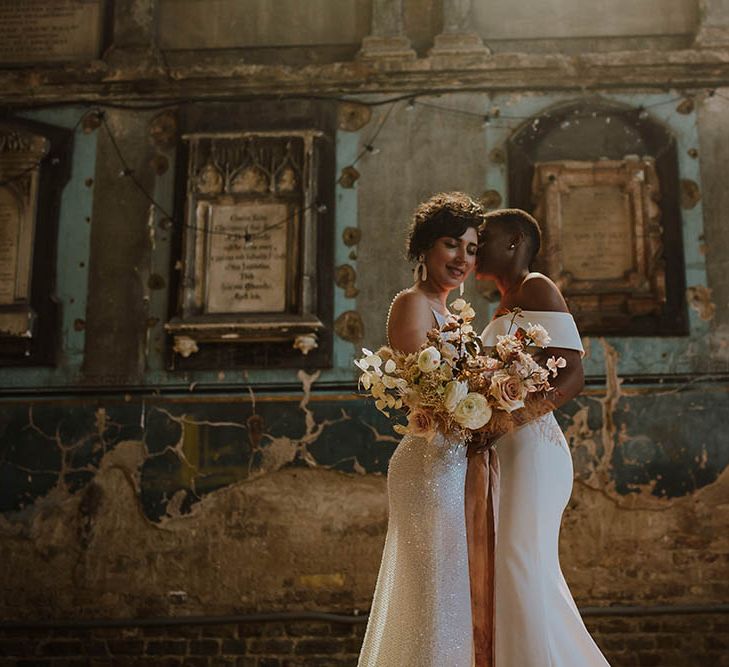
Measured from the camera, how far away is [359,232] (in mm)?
6770

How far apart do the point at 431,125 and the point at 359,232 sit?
100cm

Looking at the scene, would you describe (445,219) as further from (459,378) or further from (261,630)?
(261,630)

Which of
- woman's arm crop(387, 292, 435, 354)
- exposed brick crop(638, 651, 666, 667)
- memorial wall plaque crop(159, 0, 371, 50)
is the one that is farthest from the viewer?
memorial wall plaque crop(159, 0, 371, 50)

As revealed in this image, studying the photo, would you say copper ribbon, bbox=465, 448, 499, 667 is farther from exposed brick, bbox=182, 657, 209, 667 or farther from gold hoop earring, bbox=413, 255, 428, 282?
exposed brick, bbox=182, 657, 209, 667

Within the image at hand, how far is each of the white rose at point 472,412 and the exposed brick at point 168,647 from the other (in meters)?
3.93

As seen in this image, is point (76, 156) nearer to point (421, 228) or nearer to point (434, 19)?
point (434, 19)

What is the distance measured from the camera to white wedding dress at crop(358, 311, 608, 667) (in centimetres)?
309

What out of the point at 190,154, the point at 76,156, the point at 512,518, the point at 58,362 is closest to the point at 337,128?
the point at 190,154

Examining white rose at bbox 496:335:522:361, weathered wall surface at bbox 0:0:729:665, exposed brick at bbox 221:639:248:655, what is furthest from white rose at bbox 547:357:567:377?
exposed brick at bbox 221:639:248:655

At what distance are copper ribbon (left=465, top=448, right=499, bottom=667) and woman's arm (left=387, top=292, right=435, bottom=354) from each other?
19.3 inches

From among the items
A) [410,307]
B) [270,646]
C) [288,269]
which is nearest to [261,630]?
[270,646]

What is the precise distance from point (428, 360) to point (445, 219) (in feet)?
2.25

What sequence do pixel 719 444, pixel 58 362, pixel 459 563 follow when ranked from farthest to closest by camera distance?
pixel 58 362 < pixel 719 444 < pixel 459 563

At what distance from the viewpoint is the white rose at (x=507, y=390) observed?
3064 millimetres
